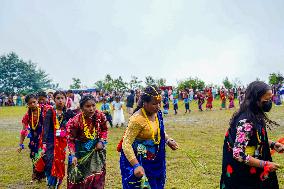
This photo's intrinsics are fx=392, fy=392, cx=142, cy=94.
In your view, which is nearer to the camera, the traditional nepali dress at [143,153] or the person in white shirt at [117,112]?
the traditional nepali dress at [143,153]

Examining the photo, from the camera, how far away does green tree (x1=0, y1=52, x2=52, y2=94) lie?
7350 cm

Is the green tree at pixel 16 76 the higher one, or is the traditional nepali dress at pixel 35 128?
the green tree at pixel 16 76

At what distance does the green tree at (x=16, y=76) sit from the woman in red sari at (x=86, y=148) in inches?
2753

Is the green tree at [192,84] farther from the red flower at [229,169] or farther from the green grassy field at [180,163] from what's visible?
the red flower at [229,169]

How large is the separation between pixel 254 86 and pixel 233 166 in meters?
0.88

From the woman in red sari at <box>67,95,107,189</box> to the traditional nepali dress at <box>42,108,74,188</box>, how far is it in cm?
113

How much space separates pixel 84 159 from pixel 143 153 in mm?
1579

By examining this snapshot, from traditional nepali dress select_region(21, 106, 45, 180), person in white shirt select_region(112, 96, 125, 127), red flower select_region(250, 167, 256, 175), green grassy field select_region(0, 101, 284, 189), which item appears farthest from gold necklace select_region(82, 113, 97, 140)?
person in white shirt select_region(112, 96, 125, 127)

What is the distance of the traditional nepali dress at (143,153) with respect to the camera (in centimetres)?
460

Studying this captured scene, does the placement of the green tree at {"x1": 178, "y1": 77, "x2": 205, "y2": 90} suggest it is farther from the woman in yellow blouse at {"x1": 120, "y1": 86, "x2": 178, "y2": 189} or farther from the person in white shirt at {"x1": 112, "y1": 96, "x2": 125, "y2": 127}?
the woman in yellow blouse at {"x1": 120, "y1": 86, "x2": 178, "y2": 189}

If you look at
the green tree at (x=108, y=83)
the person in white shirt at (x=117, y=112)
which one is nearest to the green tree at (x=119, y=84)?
the green tree at (x=108, y=83)

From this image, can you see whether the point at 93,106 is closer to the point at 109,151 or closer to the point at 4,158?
the point at 109,151

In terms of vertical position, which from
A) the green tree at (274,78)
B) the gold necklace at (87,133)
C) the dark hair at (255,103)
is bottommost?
the gold necklace at (87,133)

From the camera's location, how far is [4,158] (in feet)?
38.8
